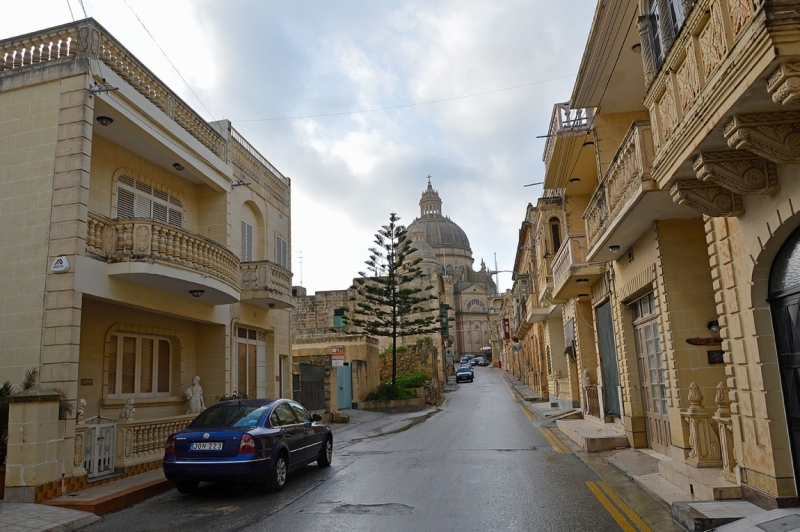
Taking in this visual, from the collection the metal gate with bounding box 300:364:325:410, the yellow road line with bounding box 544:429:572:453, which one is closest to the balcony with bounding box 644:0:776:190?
the yellow road line with bounding box 544:429:572:453

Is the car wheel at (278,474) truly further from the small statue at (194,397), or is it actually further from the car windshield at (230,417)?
the small statue at (194,397)

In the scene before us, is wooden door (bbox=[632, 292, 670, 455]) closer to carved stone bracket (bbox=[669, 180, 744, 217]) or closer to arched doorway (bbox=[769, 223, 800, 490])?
arched doorway (bbox=[769, 223, 800, 490])

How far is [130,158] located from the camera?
540 inches

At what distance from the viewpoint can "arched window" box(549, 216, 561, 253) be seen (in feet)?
77.9

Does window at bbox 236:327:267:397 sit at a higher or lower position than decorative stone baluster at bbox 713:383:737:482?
higher

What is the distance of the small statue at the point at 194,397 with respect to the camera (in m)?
14.6

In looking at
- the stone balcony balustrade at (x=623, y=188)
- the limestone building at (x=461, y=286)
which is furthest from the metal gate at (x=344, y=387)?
the limestone building at (x=461, y=286)

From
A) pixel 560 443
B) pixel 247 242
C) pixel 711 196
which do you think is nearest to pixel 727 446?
pixel 711 196

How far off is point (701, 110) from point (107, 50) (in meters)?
10.9

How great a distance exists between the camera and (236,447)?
353 inches

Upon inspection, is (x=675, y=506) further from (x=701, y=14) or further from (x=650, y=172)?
(x=701, y=14)

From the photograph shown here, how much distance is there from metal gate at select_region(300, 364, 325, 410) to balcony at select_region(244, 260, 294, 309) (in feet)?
22.3

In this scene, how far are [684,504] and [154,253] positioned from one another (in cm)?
987

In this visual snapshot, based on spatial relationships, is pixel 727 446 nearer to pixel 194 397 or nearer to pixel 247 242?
pixel 194 397
